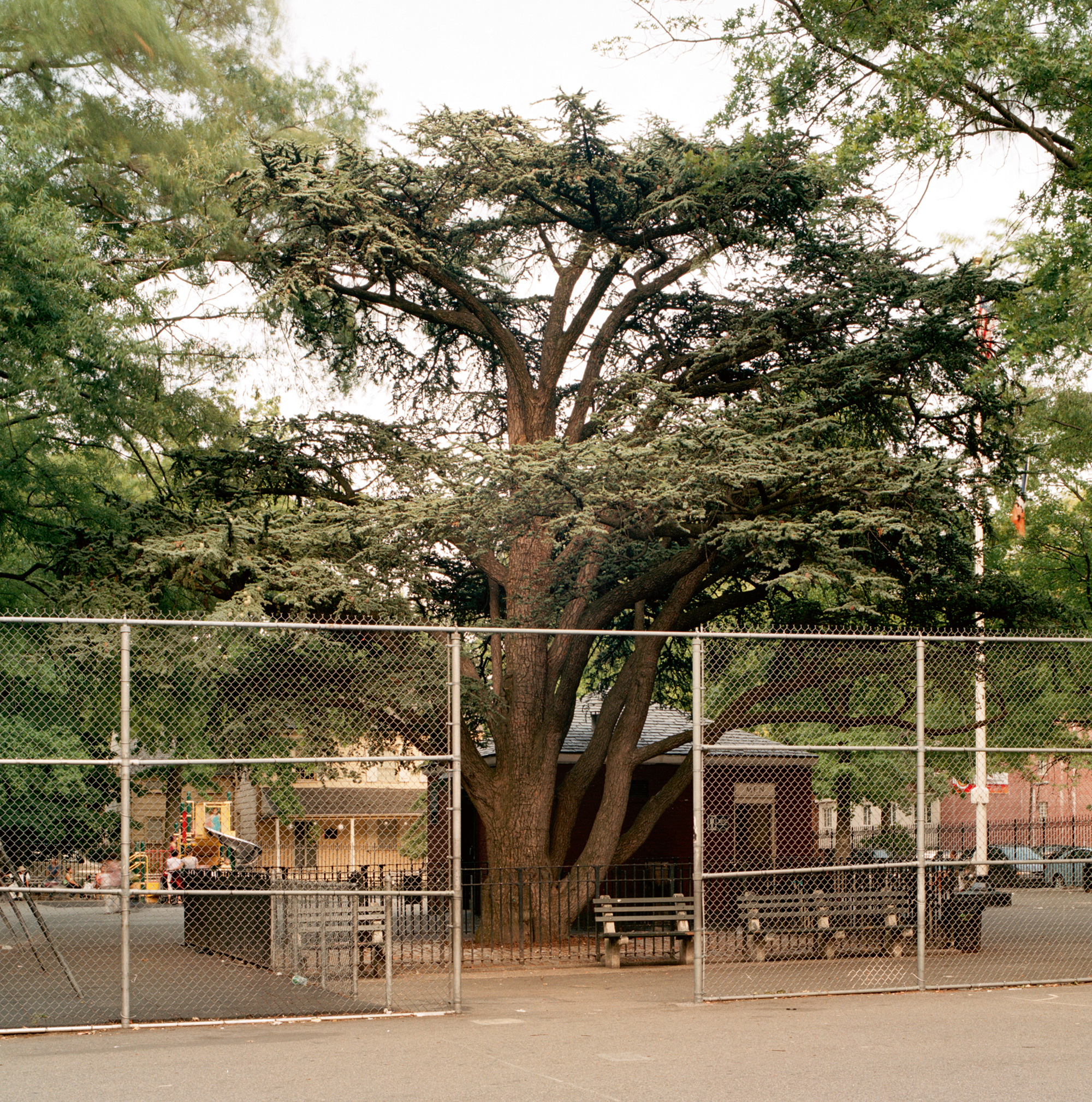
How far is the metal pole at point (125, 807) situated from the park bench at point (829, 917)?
8.48m

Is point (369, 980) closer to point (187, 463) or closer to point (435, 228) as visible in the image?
point (187, 463)

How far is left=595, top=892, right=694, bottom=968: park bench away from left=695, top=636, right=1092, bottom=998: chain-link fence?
701 mm

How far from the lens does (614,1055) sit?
9.23 m

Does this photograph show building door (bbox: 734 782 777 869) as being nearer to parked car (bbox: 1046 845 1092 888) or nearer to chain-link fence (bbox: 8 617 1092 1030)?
chain-link fence (bbox: 8 617 1092 1030)

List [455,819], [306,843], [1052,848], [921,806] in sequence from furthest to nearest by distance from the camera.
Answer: [1052,848] → [306,843] → [921,806] → [455,819]

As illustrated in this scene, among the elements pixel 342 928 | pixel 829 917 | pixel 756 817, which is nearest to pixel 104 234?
pixel 342 928

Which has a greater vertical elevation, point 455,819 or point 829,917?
point 455,819

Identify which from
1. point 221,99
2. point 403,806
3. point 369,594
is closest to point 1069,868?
point 403,806

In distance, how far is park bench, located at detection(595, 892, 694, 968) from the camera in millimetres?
16094

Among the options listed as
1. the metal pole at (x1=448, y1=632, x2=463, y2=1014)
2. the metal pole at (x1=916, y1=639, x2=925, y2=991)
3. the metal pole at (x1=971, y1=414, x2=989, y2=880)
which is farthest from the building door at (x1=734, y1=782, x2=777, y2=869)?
the metal pole at (x1=448, y1=632, x2=463, y2=1014)

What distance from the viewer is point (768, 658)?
2138 centimetres

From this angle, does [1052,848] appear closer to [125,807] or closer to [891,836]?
[891,836]

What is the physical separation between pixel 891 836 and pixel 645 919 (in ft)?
15.2

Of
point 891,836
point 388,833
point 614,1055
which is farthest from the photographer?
point 388,833
